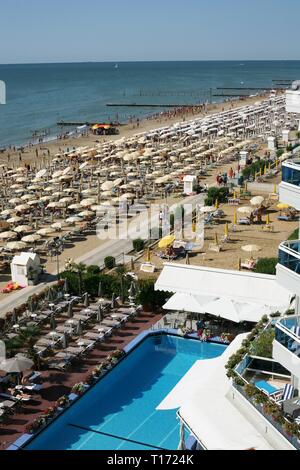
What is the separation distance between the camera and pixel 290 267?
39.1 ft

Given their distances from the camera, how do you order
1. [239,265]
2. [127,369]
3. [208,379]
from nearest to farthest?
[208,379] → [127,369] → [239,265]

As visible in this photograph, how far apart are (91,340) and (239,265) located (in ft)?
25.1

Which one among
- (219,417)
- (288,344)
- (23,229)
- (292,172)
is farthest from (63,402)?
(23,229)

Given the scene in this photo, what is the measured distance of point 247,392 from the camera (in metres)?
11.6

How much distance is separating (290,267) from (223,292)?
7923 mm

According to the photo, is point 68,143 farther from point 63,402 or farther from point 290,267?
point 290,267

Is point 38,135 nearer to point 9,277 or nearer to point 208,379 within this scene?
point 9,277

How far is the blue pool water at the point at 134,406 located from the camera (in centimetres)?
1425

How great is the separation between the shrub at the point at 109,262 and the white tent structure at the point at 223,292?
3.98 metres

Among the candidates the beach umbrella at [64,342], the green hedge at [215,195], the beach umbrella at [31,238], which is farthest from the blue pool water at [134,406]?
the green hedge at [215,195]

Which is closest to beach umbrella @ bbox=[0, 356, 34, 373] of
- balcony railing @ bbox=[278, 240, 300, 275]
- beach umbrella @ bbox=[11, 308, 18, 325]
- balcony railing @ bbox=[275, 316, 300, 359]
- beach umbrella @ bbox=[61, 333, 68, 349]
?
beach umbrella @ bbox=[61, 333, 68, 349]
